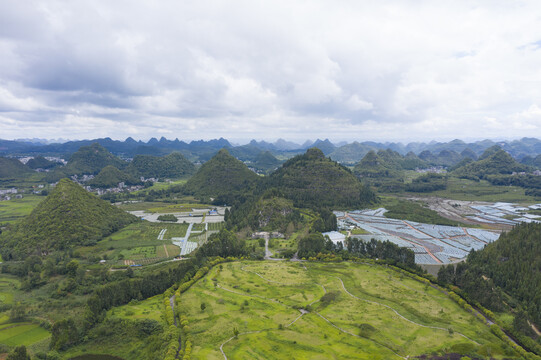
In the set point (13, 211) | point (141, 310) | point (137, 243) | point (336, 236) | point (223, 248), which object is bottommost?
point (137, 243)

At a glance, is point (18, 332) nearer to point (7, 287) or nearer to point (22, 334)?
point (22, 334)

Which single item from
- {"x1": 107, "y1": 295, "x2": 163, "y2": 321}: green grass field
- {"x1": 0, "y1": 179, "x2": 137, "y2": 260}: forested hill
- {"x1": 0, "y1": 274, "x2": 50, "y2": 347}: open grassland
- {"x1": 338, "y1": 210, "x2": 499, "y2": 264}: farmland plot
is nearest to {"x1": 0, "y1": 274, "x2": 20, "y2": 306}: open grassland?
{"x1": 0, "y1": 274, "x2": 50, "y2": 347}: open grassland

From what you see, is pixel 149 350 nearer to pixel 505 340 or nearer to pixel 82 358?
pixel 82 358

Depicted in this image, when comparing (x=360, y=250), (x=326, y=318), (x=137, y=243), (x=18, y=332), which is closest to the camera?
(x=18, y=332)

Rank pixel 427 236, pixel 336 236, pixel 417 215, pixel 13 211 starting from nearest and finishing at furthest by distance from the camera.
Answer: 1. pixel 336 236
2. pixel 427 236
3. pixel 417 215
4. pixel 13 211

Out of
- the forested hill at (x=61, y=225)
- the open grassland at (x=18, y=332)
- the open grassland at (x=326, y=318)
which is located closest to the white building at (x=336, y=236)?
the open grassland at (x=326, y=318)

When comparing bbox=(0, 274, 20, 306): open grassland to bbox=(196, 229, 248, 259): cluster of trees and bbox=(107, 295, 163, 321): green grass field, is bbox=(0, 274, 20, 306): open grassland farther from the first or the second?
bbox=(196, 229, 248, 259): cluster of trees

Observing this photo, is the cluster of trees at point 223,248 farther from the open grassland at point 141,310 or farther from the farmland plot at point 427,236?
the farmland plot at point 427,236

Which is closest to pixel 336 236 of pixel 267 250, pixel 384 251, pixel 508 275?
pixel 384 251

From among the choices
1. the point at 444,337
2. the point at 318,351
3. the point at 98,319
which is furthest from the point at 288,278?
the point at 98,319
